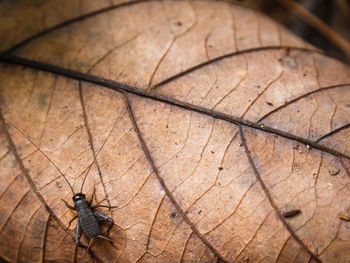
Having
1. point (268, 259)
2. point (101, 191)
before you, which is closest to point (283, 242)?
point (268, 259)

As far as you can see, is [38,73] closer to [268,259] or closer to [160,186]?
[160,186]

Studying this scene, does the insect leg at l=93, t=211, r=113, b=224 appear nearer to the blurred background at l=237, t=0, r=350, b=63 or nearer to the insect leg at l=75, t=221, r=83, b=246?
the insect leg at l=75, t=221, r=83, b=246

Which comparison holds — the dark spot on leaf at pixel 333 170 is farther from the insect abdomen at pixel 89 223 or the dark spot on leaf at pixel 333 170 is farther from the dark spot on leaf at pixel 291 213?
the insect abdomen at pixel 89 223

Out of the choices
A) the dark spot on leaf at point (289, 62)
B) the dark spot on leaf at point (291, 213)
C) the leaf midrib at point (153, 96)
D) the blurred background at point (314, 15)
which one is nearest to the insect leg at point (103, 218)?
the leaf midrib at point (153, 96)

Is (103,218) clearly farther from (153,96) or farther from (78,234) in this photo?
(153,96)

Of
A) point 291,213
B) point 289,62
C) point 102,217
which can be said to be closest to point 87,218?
point 102,217

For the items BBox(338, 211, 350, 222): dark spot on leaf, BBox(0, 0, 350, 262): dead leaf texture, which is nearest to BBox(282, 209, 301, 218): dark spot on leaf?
BBox(0, 0, 350, 262): dead leaf texture

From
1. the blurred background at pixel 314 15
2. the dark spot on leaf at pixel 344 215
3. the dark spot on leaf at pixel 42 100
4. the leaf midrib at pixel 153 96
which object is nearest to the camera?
the dark spot on leaf at pixel 344 215
